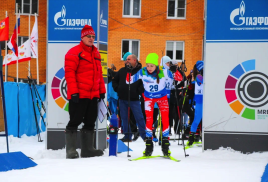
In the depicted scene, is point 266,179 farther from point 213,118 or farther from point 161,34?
point 161,34

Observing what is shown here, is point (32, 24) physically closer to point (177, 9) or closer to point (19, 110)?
point (177, 9)

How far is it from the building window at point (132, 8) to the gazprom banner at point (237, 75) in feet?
64.3

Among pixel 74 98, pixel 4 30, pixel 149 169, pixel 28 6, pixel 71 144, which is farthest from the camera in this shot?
pixel 28 6

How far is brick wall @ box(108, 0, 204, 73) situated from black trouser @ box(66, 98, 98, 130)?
19276 mm

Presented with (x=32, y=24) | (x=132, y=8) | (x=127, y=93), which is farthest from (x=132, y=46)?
(x=127, y=93)

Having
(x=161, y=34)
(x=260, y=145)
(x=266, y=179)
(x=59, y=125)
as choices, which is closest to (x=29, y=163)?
(x=59, y=125)

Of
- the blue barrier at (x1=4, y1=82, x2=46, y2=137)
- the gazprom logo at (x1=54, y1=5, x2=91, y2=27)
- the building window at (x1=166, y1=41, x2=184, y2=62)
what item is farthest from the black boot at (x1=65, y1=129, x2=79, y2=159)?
the building window at (x1=166, y1=41, x2=184, y2=62)

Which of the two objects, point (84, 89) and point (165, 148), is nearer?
point (84, 89)

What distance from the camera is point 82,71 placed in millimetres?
6656

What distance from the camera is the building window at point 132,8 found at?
26422 millimetres

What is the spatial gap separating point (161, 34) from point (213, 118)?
19.5m

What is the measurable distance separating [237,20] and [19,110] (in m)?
5.80

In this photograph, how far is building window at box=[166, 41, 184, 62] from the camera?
26.3 metres

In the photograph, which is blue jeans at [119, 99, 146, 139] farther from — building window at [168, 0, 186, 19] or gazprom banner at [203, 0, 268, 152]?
building window at [168, 0, 186, 19]
